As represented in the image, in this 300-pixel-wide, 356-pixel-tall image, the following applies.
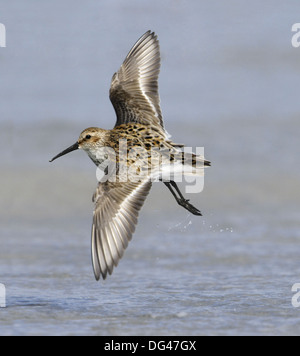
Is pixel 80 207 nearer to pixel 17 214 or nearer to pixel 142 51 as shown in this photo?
pixel 17 214

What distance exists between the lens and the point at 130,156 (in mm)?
4840

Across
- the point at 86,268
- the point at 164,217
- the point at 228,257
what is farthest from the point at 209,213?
the point at 86,268

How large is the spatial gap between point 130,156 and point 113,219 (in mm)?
481

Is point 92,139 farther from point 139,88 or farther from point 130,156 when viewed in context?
point 139,88

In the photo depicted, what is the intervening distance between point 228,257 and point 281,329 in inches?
56.6

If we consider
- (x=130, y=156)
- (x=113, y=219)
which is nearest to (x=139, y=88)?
(x=130, y=156)

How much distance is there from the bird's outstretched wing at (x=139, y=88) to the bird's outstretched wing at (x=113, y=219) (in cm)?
75

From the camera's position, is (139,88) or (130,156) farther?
(139,88)

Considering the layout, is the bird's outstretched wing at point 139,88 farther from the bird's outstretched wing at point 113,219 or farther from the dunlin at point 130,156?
the bird's outstretched wing at point 113,219

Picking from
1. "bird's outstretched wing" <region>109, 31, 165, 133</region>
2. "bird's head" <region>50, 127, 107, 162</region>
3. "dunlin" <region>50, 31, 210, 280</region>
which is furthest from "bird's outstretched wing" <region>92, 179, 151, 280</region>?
"bird's outstretched wing" <region>109, 31, 165, 133</region>

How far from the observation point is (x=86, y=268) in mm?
5512

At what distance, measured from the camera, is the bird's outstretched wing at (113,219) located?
14.3ft

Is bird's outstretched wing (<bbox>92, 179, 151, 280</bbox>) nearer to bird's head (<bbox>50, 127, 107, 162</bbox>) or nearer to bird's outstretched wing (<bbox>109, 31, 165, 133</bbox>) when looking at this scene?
bird's head (<bbox>50, 127, 107, 162</bbox>)

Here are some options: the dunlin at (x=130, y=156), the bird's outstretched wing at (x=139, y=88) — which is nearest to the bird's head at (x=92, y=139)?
the dunlin at (x=130, y=156)
